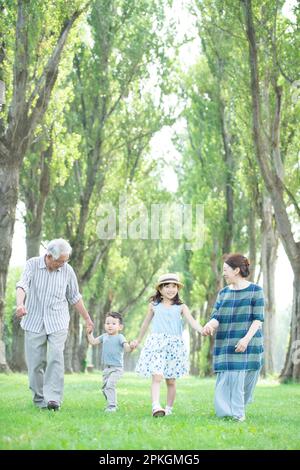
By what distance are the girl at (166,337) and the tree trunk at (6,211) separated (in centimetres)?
796

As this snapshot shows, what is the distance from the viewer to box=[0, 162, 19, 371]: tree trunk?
57.2ft

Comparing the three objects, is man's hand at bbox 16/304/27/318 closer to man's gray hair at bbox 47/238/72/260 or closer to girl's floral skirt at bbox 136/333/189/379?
man's gray hair at bbox 47/238/72/260

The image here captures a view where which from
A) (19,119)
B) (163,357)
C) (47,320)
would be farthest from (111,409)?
(19,119)

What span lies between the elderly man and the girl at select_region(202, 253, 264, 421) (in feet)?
5.39

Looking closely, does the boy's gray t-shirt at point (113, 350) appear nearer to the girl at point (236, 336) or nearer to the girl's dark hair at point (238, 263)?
the girl at point (236, 336)

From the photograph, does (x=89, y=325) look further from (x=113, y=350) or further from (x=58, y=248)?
(x=58, y=248)

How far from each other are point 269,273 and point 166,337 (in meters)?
18.8

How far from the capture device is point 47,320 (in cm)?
1034

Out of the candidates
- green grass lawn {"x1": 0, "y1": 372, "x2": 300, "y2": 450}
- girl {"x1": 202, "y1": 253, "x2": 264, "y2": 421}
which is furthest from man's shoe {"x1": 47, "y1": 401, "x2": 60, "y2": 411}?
girl {"x1": 202, "y1": 253, "x2": 264, "y2": 421}

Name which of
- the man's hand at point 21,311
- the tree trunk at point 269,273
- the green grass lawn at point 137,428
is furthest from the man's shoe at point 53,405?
the tree trunk at point 269,273

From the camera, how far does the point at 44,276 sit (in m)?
10.5

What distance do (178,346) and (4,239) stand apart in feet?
28.9

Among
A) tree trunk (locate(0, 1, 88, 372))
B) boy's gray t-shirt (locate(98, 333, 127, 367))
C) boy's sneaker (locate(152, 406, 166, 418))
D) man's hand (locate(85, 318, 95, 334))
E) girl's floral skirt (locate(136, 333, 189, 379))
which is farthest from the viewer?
tree trunk (locate(0, 1, 88, 372))

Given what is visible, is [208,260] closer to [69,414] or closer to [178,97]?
[178,97]
